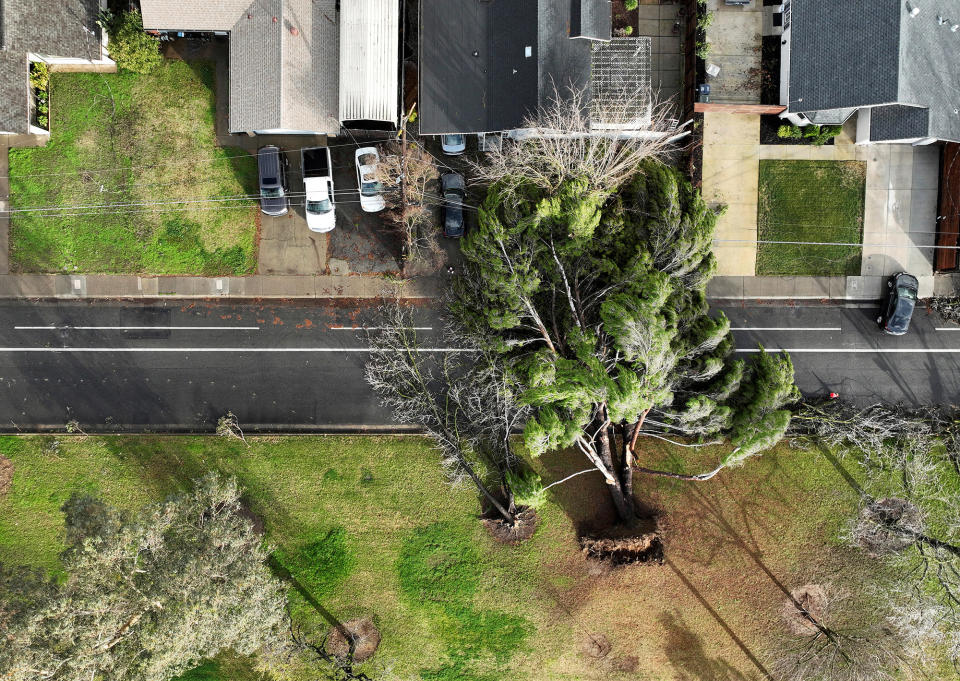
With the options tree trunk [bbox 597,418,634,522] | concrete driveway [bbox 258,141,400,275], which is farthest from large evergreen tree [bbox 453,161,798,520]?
concrete driveway [bbox 258,141,400,275]

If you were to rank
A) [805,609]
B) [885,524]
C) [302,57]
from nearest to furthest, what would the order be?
1. [302,57]
2. [885,524]
3. [805,609]

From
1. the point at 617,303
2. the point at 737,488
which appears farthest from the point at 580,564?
the point at 617,303

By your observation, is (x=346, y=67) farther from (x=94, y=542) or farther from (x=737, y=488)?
(x=737, y=488)

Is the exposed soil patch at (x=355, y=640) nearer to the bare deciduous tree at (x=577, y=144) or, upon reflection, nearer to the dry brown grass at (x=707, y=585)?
the dry brown grass at (x=707, y=585)

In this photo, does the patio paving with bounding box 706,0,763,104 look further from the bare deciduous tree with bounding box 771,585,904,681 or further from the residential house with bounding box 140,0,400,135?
the bare deciduous tree with bounding box 771,585,904,681

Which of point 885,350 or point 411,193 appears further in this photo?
point 885,350

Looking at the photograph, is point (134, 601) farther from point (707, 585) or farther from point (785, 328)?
point (785, 328)

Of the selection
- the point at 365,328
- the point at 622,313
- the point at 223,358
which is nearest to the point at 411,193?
the point at 365,328
